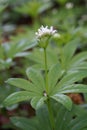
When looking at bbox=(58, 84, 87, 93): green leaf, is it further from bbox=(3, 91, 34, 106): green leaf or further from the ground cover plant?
bbox=(3, 91, 34, 106): green leaf

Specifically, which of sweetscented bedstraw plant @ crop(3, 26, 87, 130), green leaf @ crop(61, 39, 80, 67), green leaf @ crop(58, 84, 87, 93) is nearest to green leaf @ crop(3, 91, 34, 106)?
sweetscented bedstraw plant @ crop(3, 26, 87, 130)

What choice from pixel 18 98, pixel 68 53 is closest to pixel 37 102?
pixel 18 98

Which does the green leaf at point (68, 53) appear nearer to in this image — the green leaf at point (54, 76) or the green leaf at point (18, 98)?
the green leaf at point (54, 76)

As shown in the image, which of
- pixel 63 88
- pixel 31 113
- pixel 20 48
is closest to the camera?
pixel 63 88

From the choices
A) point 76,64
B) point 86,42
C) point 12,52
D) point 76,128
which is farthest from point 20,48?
point 86,42

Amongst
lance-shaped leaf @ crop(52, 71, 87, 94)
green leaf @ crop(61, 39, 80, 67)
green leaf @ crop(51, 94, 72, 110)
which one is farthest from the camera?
green leaf @ crop(61, 39, 80, 67)

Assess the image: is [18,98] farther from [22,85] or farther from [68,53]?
[68,53]

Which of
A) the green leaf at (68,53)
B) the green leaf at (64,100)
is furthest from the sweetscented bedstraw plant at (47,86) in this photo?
the green leaf at (68,53)

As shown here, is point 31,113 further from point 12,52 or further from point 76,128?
point 76,128

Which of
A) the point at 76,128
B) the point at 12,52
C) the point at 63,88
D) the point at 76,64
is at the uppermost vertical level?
the point at 12,52

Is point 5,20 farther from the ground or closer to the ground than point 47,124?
farther from the ground

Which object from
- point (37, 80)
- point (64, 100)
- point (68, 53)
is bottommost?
point (64, 100)
